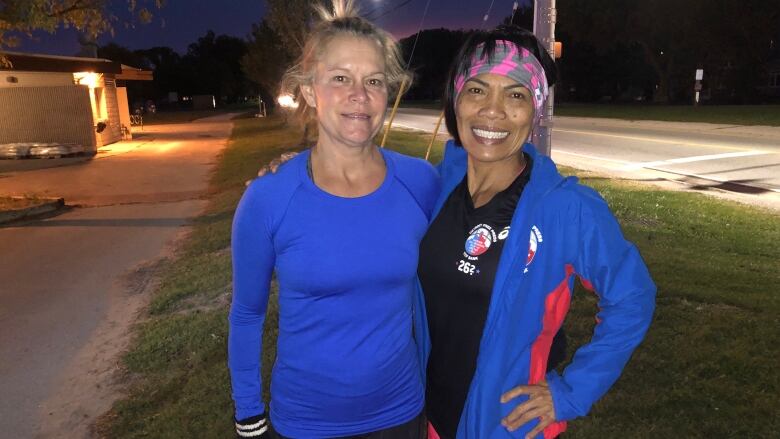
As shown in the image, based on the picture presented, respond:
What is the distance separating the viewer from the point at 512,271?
5.88ft

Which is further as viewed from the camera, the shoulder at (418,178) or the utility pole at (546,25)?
the utility pole at (546,25)

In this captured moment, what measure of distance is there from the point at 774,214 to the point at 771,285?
4.18 metres

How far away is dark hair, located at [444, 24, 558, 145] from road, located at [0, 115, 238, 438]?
11.2 feet

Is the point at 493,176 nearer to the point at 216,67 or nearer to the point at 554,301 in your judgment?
the point at 554,301

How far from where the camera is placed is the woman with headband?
170 centimetres

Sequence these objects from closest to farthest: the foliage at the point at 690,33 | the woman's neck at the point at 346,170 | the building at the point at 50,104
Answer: the woman's neck at the point at 346,170, the building at the point at 50,104, the foliage at the point at 690,33

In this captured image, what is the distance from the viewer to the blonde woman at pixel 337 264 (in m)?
1.77

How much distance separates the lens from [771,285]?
5734 millimetres

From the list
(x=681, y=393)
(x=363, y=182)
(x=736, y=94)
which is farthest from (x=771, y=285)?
(x=736, y=94)

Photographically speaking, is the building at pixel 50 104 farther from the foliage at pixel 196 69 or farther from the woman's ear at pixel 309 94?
the foliage at pixel 196 69

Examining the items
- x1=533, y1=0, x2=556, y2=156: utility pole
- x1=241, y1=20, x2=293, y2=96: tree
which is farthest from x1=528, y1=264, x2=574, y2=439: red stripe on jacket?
x1=241, y1=20, x2=293, y2=96: tree

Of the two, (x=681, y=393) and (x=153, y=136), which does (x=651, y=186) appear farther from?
(x=153, y=136)

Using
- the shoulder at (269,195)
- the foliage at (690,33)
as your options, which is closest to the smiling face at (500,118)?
the shoulder at (269,195)

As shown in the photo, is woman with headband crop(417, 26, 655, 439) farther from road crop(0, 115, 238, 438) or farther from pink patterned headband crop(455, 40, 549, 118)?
road crop(0, 115, 238, 438)
